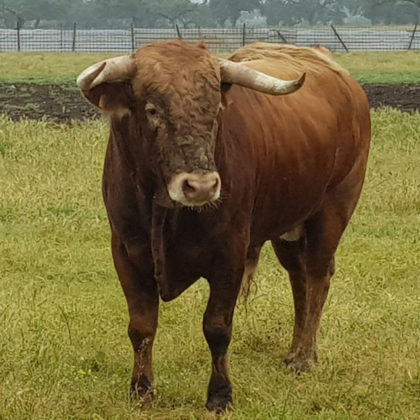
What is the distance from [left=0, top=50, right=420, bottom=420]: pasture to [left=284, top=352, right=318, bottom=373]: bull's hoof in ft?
0.22

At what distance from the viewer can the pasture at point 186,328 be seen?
5.52 metres

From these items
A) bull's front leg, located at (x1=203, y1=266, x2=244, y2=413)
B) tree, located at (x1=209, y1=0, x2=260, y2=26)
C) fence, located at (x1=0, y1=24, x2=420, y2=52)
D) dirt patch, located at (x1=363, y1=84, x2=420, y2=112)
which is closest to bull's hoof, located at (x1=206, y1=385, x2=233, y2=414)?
bull's front leg, located at (x1=203, y1=266, x2=244, y2=413)

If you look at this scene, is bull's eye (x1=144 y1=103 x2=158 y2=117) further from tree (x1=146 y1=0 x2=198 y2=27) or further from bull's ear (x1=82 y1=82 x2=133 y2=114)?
tree (x1=146 y1=0 x2=198 y2=27)

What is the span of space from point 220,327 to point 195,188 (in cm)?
109

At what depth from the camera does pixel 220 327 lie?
17.7 feet

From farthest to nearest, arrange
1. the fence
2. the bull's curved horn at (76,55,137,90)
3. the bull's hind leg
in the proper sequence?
1. the fence
2. the bull's hind leg
3. the bull's curved horn at (76,55,137,90)

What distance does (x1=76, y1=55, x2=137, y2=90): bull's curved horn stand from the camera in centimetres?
473

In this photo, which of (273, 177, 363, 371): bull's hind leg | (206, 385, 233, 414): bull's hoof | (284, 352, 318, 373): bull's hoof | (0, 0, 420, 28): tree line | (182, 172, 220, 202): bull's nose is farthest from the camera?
(0, 0, 420, 28): tree line

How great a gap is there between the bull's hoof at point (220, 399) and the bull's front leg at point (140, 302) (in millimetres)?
319

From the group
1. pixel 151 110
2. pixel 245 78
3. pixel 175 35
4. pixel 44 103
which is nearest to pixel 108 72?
pixel 151 110

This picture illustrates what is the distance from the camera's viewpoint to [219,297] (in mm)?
5328

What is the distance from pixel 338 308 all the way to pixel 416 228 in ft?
9.58

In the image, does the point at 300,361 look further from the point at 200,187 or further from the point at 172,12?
the point at 172,12

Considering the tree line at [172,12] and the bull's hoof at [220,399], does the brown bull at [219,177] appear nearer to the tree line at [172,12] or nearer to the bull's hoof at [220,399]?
the bull's hoof at [220,399]
